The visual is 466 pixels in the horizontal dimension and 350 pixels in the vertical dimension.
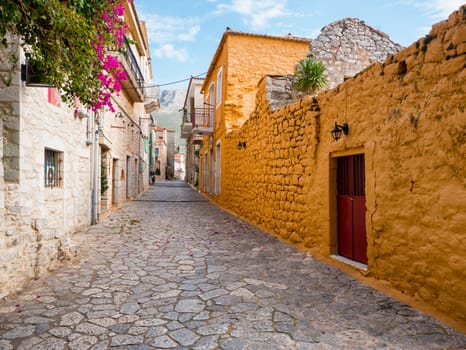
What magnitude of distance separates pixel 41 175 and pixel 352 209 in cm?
442

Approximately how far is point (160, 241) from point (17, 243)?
113 inches

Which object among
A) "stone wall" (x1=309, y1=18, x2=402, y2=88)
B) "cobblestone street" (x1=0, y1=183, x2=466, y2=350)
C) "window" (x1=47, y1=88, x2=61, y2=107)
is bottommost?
"cobblestone street" (x1=0, y1=183, x2=466, y2=350)

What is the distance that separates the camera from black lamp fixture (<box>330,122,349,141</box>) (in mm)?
4449

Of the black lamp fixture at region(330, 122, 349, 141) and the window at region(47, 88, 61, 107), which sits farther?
the window at region(47, 88, 61, 107)

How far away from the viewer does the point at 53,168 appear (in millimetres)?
5820

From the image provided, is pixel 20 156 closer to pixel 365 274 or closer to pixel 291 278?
pixel 291 278

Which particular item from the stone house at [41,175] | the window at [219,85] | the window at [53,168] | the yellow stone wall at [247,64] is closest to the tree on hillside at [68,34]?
the stone house at [41,175]

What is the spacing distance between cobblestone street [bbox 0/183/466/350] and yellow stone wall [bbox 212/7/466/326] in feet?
1.20

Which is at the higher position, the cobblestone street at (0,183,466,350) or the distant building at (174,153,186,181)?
the distant building at (174,153,186,181)

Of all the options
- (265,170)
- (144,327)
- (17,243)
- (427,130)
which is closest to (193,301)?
(144,327)

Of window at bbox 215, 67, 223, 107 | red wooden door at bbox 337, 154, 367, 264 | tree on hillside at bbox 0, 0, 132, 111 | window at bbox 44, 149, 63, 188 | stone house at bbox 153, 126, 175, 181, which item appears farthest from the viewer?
stone house at bbox 153, 126, 175, 181

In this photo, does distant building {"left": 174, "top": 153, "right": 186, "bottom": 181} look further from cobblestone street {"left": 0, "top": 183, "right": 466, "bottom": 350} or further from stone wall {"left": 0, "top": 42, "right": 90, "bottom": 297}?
cobblestone street {"left": 0, "top": 183, "right": 466, "bottom": 350}

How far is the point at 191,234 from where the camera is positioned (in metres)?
6.93

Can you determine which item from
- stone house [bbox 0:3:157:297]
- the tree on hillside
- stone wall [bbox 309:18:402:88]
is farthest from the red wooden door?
stone wall [bbox 309:18:402:88]
